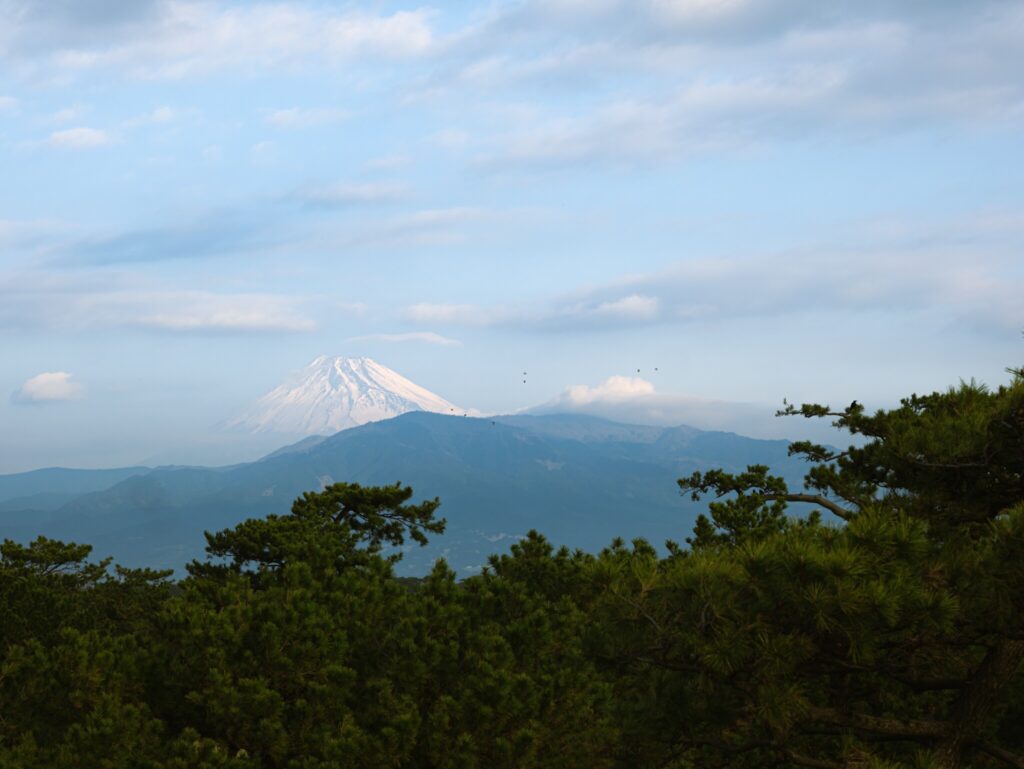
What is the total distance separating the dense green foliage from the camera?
7.84 meters

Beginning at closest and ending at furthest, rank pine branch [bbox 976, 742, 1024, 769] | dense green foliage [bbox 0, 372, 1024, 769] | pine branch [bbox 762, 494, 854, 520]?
1. dense green foliage [bbox 0, 372, 1024, 769]
2. pine branch [bbox 976, 742, 1024, 769]
3. pine branch [bbox 762, 494, 854, 520]

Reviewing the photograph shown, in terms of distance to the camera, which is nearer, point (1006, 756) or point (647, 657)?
point (1006, 756)

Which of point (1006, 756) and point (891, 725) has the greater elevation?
point (891, 725)

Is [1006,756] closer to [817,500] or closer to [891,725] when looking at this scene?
[891,725]

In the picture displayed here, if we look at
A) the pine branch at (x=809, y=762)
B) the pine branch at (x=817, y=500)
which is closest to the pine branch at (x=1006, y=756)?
the pine branch at (x=809, y=762)

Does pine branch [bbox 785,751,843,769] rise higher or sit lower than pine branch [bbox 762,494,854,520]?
lower

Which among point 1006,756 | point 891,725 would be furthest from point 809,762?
point 1006,756

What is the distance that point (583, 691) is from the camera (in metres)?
13.8

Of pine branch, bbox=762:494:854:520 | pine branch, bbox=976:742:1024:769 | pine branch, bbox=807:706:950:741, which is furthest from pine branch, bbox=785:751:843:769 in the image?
pine branch, bbox=762:494:854:520

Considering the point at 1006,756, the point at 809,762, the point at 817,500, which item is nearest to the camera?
the point at 1006,756

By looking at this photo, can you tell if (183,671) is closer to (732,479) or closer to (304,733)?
(304,733)

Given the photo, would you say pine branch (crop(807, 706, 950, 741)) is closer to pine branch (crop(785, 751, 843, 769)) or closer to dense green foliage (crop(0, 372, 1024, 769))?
dense green foliage (crop(0, 372, 1024, 769))

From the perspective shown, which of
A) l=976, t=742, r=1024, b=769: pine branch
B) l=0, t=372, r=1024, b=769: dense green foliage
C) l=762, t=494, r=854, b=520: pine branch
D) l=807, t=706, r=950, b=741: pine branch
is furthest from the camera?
l=762, t=494, r=854, b=520: pine branch

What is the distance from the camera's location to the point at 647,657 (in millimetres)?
8805
